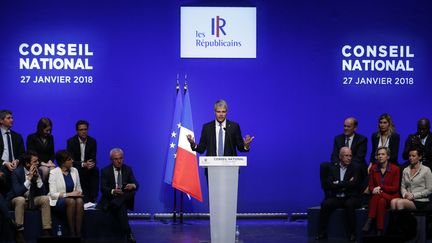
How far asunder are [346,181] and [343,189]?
0.33 ft

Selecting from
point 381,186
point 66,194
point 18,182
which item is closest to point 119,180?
point 66,194

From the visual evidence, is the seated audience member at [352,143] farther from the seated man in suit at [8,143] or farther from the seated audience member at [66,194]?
the seated man in suit at [8,143]

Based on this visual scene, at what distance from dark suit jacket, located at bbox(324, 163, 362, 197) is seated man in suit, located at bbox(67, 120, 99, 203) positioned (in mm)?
2784

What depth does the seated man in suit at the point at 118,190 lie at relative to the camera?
8.01 m

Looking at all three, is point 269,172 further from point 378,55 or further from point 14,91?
point 14,91

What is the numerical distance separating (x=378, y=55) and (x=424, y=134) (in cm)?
169

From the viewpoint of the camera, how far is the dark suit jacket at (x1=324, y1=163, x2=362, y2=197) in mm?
8164

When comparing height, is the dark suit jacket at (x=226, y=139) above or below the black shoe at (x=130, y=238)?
above

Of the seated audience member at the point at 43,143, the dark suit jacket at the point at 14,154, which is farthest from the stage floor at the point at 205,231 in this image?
the dark suit jacket at the point at 14,154

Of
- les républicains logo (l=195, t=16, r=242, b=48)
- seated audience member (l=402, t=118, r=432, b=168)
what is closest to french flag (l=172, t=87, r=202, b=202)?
les républicains logo (l=195, t=16, r=242, b=48)

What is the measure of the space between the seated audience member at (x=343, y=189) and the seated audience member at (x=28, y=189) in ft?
9.80

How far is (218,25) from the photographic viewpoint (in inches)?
385

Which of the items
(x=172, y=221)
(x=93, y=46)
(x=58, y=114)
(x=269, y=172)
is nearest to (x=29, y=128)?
(x=58, y=114)

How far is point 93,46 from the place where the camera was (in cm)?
974
